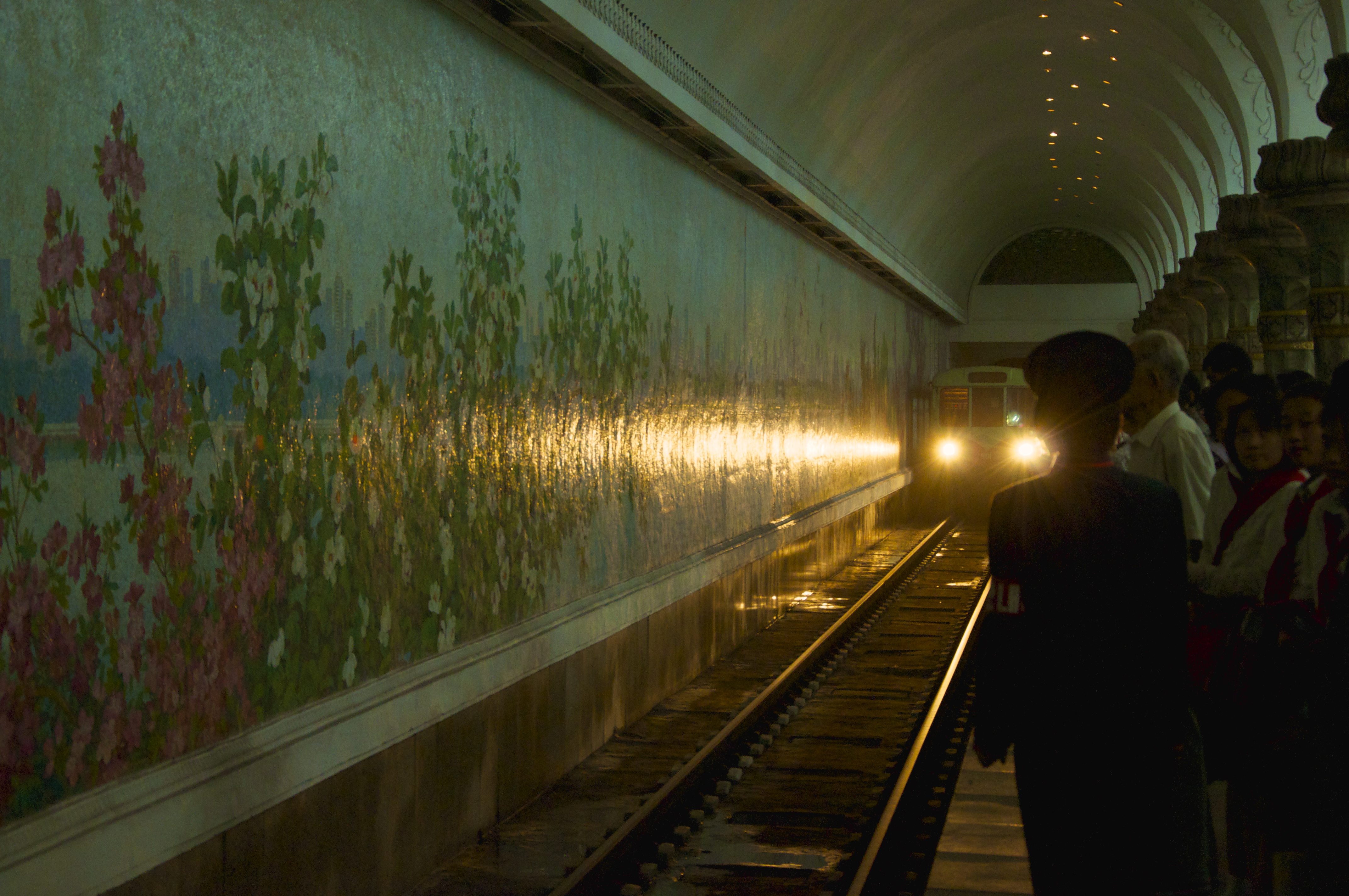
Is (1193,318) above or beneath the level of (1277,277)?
above

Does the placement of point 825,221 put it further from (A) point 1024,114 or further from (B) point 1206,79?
(A) point 1024,114

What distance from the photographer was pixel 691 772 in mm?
7766

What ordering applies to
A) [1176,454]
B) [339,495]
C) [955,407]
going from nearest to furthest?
1. [1176,454]
2. [339,495]
3. [955,407]

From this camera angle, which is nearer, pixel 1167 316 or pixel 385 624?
pixel 385 624

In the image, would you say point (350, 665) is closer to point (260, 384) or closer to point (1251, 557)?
point (260, 384)

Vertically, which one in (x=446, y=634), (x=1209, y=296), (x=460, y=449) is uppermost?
(x=1209, y=296)

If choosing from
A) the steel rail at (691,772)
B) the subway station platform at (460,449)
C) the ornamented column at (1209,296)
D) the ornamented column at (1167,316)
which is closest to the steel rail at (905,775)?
the subway station platform at (460,449)

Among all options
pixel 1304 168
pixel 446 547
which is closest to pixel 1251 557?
pixel 446 547

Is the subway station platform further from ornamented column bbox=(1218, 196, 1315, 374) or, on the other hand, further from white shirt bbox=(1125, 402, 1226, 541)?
white shirt bbox=(1125, 402, 1226, 541)

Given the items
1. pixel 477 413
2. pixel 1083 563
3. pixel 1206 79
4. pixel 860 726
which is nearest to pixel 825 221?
pixel 1206 79

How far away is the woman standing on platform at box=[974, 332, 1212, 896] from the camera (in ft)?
10.5

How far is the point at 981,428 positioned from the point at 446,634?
22757mm

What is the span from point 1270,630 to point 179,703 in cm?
311

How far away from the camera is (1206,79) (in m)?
17.6
